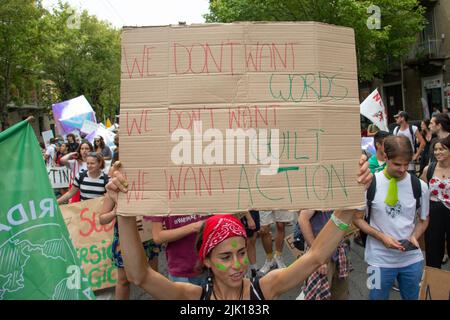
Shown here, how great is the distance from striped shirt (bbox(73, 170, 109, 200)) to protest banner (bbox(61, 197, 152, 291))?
0.12 metres

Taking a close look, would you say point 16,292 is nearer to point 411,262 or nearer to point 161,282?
point 161,282

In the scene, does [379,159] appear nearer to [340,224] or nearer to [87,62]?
[340,224]

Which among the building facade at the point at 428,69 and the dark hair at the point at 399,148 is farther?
the building facade at the point at 428,69

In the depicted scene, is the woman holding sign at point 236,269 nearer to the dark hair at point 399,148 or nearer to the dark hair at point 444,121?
the dark hair at point 399,148

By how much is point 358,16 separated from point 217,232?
21288mm

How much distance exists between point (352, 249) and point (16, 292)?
522 cm

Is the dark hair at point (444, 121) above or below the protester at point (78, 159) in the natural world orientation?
above

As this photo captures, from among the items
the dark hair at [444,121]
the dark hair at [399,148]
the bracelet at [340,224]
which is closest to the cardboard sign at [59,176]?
the dark hair at [444,121]

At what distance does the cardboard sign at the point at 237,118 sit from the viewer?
94.1 inches

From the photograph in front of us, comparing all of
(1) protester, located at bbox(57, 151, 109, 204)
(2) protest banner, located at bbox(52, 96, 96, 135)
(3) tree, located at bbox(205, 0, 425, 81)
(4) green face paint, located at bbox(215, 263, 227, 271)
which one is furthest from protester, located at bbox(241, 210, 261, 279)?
(3) tree, located at bbox(205, 0, 425, 81)

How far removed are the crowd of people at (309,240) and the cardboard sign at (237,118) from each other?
171 millimetres

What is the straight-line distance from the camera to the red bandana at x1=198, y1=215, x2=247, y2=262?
8.09 feet

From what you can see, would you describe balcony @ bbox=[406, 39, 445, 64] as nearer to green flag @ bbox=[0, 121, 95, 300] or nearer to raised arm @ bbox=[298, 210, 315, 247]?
raised arm @ bbox=[298, 210, 315, 247]

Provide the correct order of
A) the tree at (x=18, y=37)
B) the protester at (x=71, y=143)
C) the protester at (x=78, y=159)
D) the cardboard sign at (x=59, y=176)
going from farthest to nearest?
the tree at (x=18, y=37), the protester at (x=71, y=143), the cardboard sign at (x=59, y=176), the protester at (x=78, y=159)
